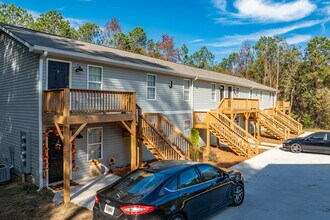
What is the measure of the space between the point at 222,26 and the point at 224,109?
2800cm

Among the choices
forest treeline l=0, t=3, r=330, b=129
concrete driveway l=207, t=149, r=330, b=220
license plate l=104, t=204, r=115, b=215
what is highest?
forest treeline l=0, t=3, r=330, b=129

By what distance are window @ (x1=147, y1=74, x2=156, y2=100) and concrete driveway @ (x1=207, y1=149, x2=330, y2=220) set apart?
5.86m

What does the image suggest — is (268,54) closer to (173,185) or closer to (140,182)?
(173,185)

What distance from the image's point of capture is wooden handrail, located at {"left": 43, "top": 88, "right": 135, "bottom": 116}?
7.73m

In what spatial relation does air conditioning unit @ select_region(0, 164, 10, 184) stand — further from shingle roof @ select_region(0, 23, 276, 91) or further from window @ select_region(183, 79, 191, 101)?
window @ select_region(183, 79, 191, 101)

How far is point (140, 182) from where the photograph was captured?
206 inches

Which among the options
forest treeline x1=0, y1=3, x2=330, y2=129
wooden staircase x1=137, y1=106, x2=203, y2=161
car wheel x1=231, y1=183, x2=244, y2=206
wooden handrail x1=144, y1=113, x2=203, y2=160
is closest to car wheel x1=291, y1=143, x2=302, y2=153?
wooden handrail x1=144, y1=113, x2=203, y2=160

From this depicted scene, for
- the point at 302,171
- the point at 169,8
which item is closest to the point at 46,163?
the point at 302,171

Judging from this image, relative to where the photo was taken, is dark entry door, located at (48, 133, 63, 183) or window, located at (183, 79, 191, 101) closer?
dark entry door, located at (48, 133, 63, 183)

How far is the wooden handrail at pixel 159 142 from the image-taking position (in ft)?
33.9

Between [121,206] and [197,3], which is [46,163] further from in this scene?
[197,3]

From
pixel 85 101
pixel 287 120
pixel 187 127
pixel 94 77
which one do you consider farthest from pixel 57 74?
pixel 287 120

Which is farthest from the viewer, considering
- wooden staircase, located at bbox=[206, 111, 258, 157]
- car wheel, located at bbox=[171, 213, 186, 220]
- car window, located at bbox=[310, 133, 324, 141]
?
car window, located at bbox=[310, 133, 324, 141]

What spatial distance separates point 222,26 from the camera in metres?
40.0
